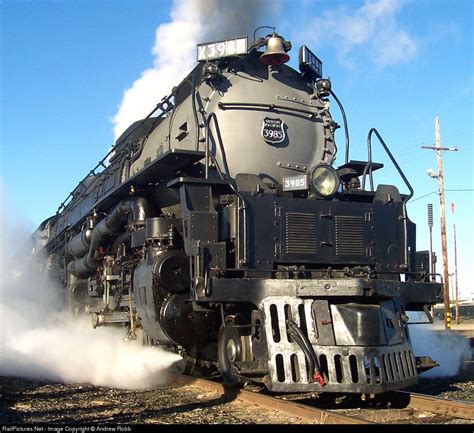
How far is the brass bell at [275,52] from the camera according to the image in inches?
269

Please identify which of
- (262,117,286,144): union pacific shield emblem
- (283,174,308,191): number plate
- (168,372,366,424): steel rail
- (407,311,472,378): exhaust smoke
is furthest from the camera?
(407,311,472,378): exhaust smoke

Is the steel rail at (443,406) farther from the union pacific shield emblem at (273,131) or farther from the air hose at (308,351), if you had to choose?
the union pacific shield emblem at (273,131)

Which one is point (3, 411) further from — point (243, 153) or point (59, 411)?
point (243, 153)

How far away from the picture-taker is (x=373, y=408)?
562cm

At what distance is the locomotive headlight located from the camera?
6273 millimetres

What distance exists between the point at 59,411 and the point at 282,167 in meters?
3.40

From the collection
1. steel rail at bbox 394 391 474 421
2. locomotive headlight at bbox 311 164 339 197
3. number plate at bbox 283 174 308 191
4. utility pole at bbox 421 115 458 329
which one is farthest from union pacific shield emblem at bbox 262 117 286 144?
utility pole at bbox 421 115 458 329

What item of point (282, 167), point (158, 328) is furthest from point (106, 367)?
point (282, 167)

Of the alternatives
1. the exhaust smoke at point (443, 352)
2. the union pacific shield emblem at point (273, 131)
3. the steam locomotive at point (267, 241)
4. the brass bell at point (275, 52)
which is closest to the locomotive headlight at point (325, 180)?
the steam locomotive at point (267, 241)

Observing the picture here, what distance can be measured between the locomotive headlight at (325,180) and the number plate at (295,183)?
0.10 m

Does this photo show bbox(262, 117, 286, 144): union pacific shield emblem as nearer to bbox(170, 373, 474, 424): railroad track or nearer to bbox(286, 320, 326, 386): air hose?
bbox(286, 320, 326, 386): air hose

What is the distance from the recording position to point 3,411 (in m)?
5.66

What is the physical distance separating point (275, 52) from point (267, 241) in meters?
2.27

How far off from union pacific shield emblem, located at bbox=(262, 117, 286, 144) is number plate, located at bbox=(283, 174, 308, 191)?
56cm
